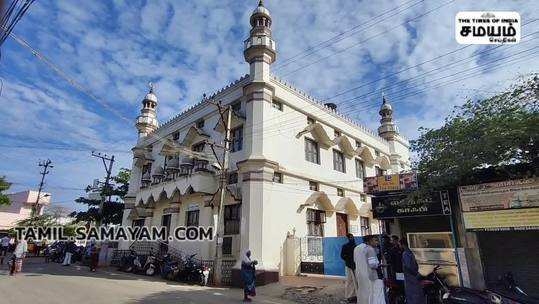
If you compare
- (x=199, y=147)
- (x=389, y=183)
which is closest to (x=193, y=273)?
(x=199, y=147)

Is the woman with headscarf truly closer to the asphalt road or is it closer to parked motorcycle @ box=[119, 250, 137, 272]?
the asphalt road

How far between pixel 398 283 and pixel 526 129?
4.94 metres

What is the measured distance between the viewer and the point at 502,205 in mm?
9023

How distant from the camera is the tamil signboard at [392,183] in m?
10.8

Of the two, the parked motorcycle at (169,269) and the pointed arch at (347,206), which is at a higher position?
the pointed arch at (347,206)

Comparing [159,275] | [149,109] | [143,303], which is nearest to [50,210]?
[149,109]

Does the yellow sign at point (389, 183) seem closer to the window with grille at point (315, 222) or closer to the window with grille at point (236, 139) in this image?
the window with grille at point (315, 222)

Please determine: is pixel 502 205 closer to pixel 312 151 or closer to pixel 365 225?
pixel 312 151

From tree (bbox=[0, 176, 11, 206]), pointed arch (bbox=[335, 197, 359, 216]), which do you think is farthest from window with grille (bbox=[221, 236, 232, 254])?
tree (bbox=[0, 176, 11, 206])

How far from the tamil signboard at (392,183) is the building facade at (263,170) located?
17.5 ft

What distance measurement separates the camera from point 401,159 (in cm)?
2917

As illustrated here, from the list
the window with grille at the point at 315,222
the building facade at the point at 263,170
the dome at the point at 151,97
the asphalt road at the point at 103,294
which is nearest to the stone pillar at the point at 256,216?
the building facade at the point at 263,170

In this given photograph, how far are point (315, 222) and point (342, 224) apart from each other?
2791 mm

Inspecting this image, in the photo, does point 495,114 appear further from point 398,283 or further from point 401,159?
point 401,159
